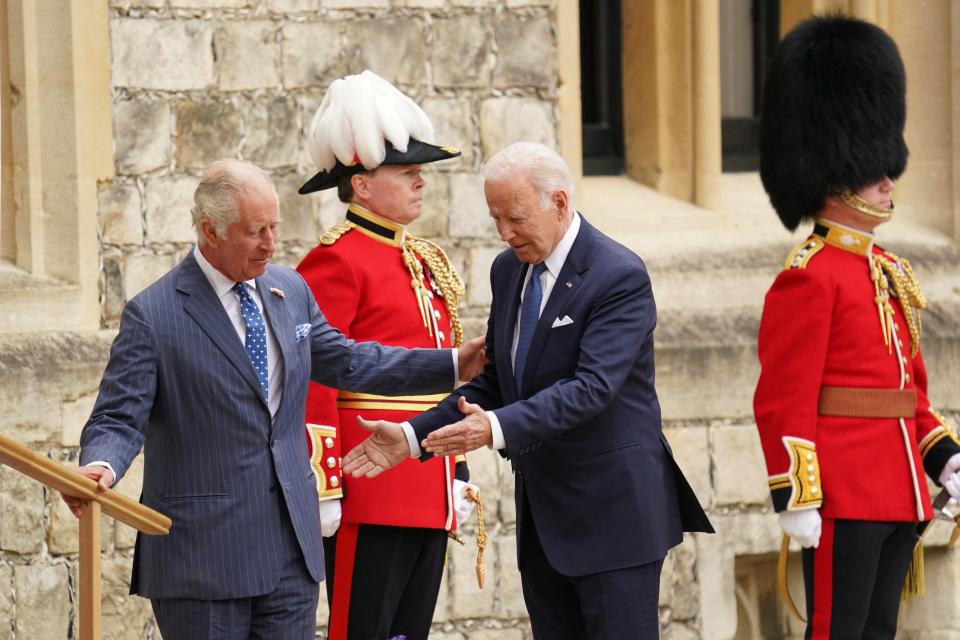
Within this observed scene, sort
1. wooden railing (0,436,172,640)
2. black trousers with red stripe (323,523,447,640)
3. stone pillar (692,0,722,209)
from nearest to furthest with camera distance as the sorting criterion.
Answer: wooden railing (0,436,172,640) → black trousers with red stripe (323,523,447,640) → stone pillar (692,0,722,209)

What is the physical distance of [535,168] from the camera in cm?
410

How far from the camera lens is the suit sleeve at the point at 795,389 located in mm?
4578

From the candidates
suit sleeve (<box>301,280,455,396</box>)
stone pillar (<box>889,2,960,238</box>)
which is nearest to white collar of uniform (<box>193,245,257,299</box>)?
suit sleeve (<box>301,280,455,396</box>)

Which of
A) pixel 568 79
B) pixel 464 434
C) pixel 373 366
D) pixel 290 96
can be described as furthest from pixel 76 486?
pixel 568 79

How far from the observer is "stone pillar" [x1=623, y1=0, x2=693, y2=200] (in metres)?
6.81

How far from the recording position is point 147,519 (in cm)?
352

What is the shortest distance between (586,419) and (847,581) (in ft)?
3.34

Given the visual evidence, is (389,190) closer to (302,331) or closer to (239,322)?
(302,331)

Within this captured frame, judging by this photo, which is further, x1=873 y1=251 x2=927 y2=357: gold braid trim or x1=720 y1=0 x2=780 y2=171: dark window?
x1=720 y1=0 x2=780 y2=171: dark window

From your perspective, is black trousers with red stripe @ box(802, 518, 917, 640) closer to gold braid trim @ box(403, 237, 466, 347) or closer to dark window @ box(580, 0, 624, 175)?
gold braid trim @ box(403, 237, 466, 347)

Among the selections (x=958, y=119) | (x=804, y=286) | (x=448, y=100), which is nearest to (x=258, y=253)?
(x=804, y=286)

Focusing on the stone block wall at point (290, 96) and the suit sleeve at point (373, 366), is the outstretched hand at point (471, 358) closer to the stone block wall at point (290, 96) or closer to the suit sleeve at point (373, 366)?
the suit sleeve at point (373, 366)

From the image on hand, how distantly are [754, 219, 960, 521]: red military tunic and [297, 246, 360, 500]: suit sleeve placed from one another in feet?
3.50

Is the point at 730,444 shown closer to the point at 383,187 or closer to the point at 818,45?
the point at 818,45
